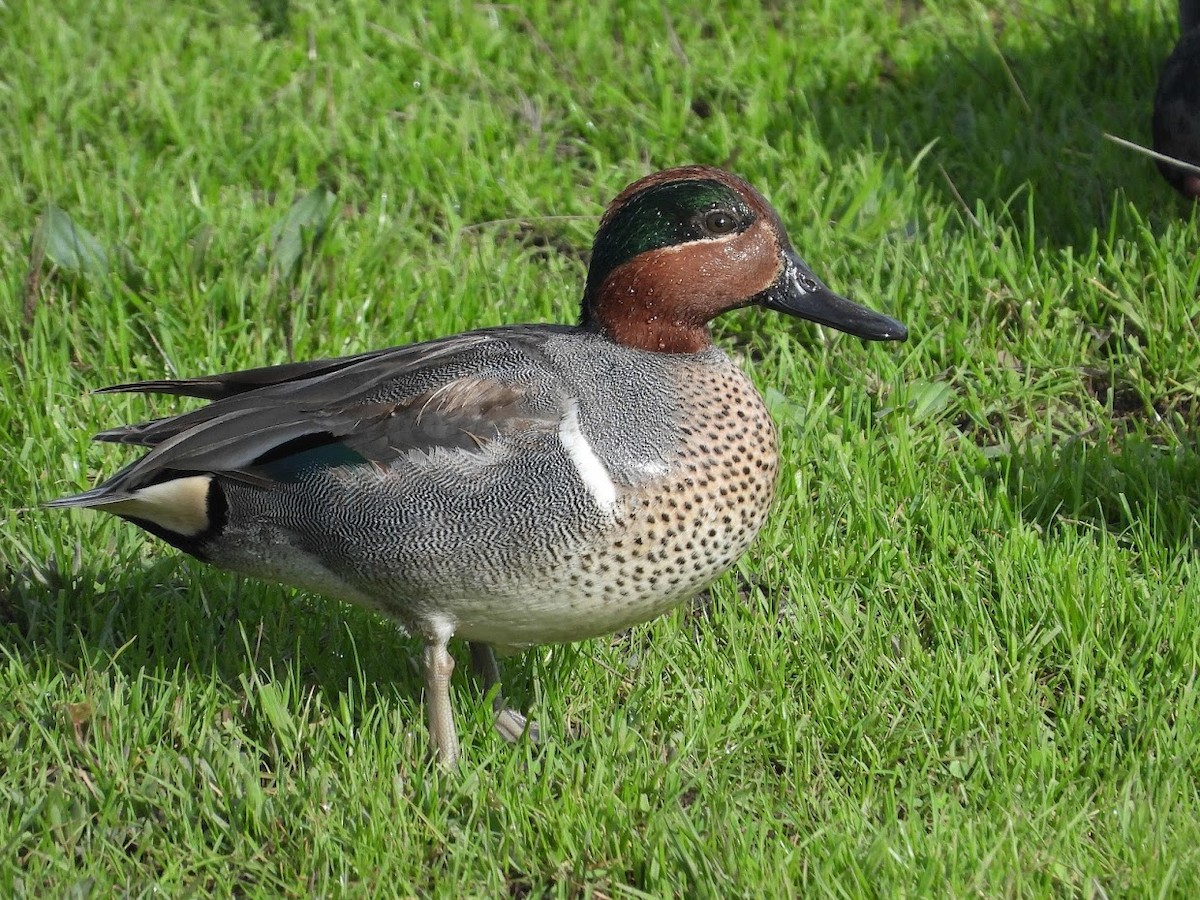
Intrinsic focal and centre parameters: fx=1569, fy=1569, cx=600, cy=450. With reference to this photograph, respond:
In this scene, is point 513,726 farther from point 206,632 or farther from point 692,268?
point 692,268

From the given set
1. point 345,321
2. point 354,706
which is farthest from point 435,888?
point 345,321

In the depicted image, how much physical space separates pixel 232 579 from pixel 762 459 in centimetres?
128

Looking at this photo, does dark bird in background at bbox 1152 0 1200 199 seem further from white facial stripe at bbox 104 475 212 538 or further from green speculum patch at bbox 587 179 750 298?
white facial stripe at bbox 104 475 212 538

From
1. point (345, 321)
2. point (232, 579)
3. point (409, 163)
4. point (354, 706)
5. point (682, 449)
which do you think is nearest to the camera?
point (682, 449)

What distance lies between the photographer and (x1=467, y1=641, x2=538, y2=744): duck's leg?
3.03 metres

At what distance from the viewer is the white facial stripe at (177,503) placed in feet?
9.60

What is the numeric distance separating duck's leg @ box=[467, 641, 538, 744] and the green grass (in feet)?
0.21

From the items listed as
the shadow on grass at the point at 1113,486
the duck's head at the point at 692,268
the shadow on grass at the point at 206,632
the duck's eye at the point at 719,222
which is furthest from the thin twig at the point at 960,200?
the shadow on grass at the point at 206,632

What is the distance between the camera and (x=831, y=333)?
4105 millimetres

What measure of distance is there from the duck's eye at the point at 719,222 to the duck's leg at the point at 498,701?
0.95 metres

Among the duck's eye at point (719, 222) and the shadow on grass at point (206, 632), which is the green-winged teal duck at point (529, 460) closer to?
the duck's eye at point (719, 222)

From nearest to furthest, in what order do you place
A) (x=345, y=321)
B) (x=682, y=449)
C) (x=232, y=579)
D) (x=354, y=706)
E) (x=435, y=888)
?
(x=435, y=888) → (x=682, y=449) → (x=354, y=706) → (x=232, y=579) → (x=345, y=321)

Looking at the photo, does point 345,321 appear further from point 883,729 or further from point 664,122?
point 883,729

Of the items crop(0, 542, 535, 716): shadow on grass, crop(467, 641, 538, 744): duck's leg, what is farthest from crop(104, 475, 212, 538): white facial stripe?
crop(467, 641, 538, 744): duck's leg
